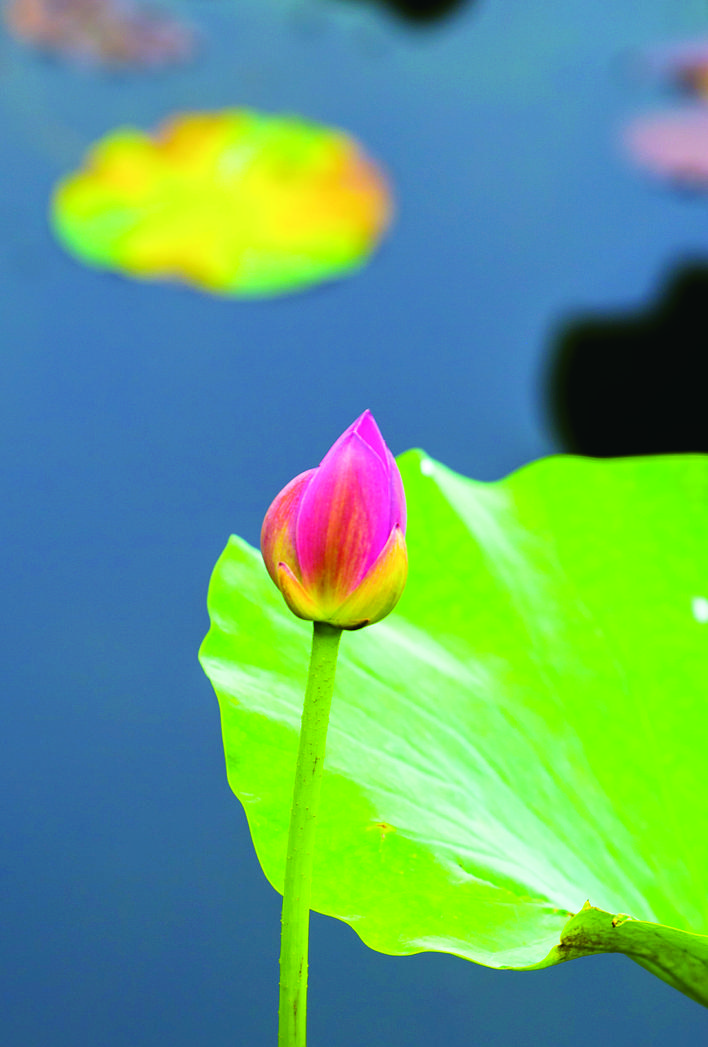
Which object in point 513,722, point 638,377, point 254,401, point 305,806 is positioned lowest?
point 305,806

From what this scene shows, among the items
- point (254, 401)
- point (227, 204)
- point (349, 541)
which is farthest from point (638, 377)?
point (349, 541)

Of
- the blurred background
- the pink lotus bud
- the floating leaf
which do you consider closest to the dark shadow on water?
the blurred background

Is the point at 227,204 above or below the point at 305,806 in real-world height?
above

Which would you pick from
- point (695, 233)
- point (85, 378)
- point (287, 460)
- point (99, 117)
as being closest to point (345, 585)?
point (287, 460)

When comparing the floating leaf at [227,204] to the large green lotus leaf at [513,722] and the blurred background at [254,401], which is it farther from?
the large green lotus leaf at [513,722]

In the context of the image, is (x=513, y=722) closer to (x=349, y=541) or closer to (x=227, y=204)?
(x=349, y=541)

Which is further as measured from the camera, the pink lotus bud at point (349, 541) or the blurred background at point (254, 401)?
the blurred background at point (254, 401)

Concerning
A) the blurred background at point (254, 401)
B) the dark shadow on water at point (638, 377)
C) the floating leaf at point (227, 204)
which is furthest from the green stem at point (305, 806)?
the floating leaf at point (227, 204)
